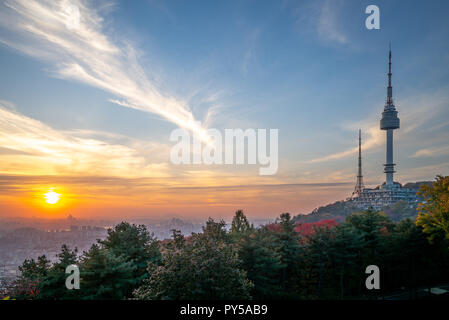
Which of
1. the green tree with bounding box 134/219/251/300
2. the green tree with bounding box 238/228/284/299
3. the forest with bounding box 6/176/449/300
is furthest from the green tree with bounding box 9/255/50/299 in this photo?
the green tree with bounding box 238/228/284/299

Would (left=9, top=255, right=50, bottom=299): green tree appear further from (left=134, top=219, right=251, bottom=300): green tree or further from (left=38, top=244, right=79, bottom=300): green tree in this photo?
(left=134, top=219, right=251, bottom=300): green tree

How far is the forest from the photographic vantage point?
15602 millimetres

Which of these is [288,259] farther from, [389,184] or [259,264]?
[389,184]

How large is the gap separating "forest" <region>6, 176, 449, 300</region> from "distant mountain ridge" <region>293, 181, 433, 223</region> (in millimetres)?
57366

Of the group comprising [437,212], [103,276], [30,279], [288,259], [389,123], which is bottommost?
[288,259]

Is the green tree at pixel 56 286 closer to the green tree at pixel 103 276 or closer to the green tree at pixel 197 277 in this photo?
the green tree at pixel 103 276

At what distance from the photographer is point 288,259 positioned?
2538 cm

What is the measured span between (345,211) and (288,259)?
430 feet

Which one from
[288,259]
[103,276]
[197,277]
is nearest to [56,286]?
[103,276]
